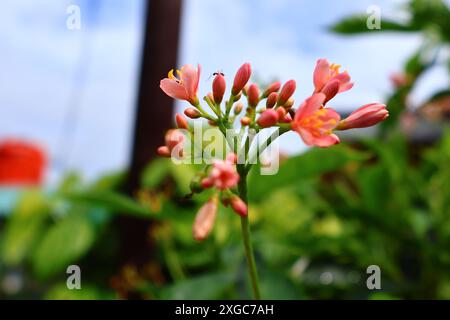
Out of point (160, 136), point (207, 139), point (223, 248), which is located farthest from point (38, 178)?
point (207, 139)

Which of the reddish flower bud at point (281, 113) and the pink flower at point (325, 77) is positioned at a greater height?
the pink flower at point (325, 77)

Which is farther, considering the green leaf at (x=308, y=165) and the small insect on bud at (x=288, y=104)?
the green leaf at (x=308, y=165)

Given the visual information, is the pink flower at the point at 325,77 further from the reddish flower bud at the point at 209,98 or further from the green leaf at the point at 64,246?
the green leaf at the point at 64,246

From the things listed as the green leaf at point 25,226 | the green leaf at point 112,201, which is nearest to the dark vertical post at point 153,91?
the green leaf at point 25,226

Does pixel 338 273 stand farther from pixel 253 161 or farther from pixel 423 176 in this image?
pixel 253 161

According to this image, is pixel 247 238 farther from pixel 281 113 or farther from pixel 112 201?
pixel 112 201

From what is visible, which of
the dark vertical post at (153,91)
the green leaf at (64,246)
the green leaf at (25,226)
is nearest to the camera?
the green leaf at (64,246)

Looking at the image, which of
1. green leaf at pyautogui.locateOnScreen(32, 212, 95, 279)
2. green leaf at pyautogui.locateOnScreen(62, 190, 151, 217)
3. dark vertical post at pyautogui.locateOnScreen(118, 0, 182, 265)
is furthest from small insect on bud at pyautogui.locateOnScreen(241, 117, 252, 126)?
dark vertical post at pyautogui.locateOnScreen(118, 0, 182, 265)
